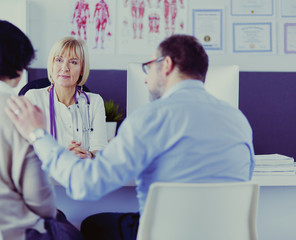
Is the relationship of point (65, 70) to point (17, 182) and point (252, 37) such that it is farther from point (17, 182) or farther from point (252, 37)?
point (252, 37)

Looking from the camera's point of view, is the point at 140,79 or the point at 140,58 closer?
the point at 140,79

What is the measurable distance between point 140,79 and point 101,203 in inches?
24.4

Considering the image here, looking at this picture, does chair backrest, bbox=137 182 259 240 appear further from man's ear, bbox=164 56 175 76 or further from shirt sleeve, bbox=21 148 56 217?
man's ear, bbox=164 56 175 76

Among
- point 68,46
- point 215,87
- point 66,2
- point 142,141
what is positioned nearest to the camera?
point 142,141

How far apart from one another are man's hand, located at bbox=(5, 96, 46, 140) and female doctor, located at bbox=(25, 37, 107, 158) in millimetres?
1114

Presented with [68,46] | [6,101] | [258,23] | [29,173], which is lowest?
[29,173]

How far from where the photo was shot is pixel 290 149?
350 centimetres

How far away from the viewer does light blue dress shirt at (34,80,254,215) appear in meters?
1.21

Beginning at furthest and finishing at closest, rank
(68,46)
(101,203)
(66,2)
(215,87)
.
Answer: (66,2), (68,46), (215,87), (101,203)

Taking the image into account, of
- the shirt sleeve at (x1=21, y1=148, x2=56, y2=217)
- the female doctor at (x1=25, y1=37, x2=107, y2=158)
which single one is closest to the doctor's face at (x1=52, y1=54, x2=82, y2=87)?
the female doctor at (x1=25, y1=37, x2=107, y2=158)

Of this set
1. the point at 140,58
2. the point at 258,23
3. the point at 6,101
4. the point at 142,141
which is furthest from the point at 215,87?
the point at 258,23

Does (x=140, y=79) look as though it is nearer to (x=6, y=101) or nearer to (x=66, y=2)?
(x=6, y=101)

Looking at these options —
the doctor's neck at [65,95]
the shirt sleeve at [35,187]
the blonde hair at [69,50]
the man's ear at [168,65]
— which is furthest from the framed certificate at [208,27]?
the shirt sleeve at [35,187]

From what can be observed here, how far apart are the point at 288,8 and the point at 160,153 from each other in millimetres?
2778
